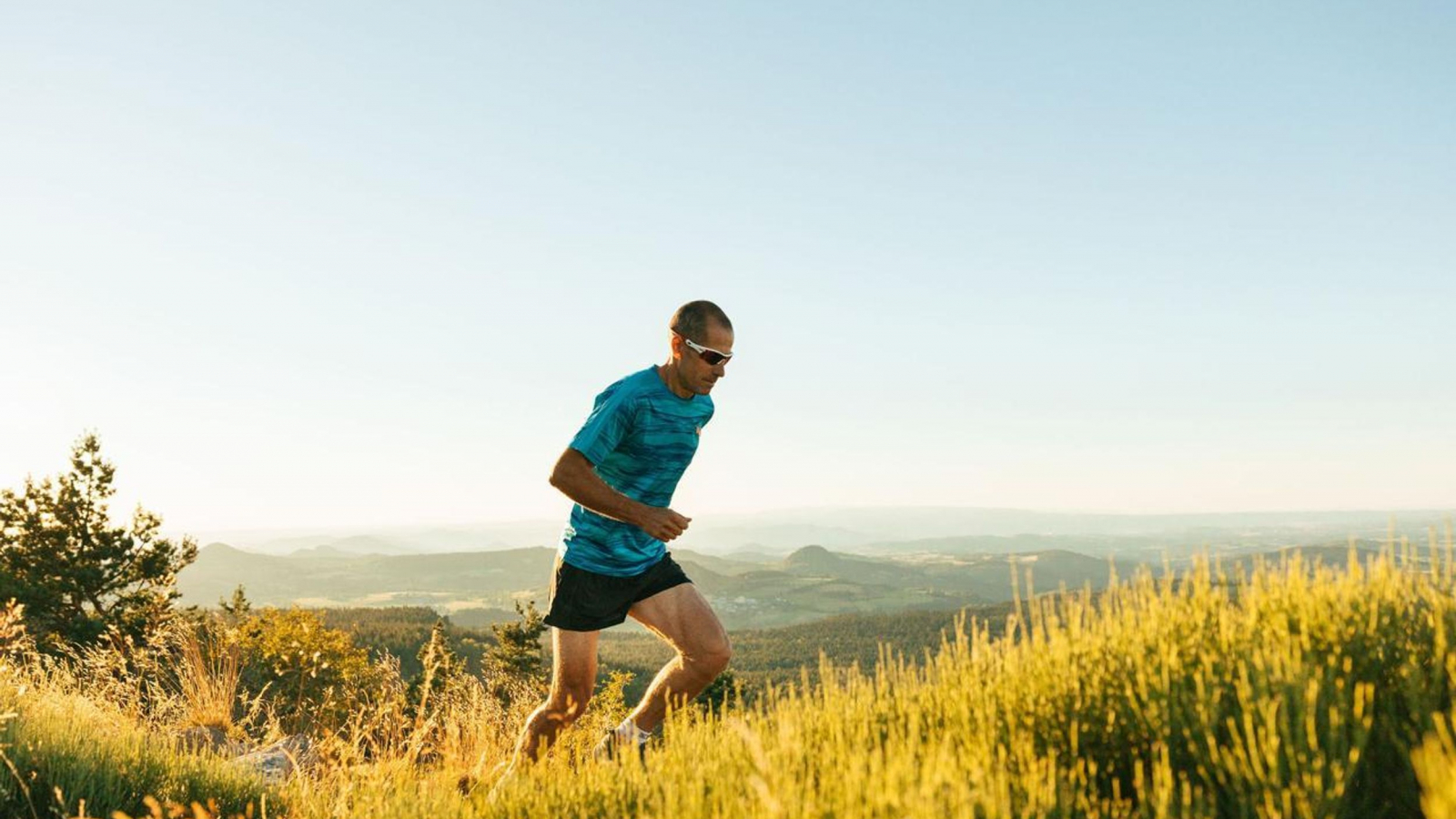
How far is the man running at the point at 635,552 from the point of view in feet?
14.3

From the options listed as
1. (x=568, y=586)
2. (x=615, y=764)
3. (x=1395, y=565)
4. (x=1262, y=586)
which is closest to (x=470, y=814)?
(x=615, y=764)

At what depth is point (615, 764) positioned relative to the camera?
136 inches

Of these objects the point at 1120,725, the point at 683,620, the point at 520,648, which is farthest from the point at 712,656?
the point at 520,648

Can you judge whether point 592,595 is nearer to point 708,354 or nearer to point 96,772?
point 708,354

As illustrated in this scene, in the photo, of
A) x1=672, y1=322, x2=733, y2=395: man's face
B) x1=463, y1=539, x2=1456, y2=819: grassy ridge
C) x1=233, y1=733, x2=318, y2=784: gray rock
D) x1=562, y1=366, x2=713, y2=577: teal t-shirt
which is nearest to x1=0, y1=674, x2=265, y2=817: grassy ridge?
x1=233, y1=733, x2=318, y2=784: gray rock

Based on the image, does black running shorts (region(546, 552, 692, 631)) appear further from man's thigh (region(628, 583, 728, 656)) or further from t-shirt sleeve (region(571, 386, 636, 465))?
t-shirt sleeve (region(571, 386, 636, 465))

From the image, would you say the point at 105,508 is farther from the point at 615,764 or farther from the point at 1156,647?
the point at 1156,647

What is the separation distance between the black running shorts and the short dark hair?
1.17 meters

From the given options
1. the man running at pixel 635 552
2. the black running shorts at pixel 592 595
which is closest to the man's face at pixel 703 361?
the man running at pixel 635 552

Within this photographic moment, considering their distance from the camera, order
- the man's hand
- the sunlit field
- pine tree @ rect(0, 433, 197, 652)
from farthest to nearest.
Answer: pine tree @ rect(0, 433, 197, 652), the man's hand, the sunlit field

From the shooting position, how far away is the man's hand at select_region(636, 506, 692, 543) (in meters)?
4.07

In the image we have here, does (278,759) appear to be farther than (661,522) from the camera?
Yes

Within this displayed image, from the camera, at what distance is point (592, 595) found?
14.6 ft

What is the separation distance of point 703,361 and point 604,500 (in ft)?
2.79
